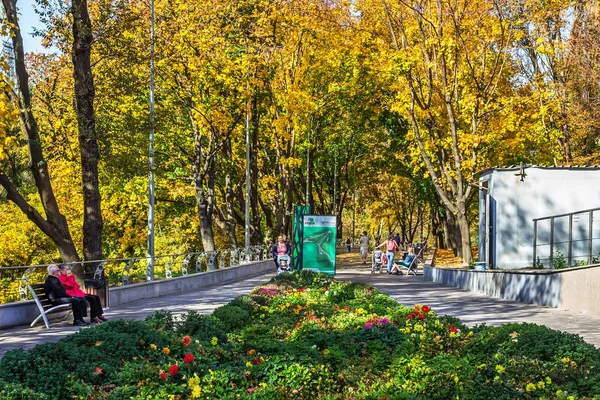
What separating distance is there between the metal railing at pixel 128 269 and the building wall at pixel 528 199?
992 centimetres

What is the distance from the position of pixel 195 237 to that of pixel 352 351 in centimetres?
4836

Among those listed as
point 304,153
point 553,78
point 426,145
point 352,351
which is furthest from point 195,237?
point 352,351

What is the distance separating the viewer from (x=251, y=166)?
1941 inches

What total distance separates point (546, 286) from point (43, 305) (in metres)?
11.1

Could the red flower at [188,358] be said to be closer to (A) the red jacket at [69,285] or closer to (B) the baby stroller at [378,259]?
(A) the red jacket at [69,285]

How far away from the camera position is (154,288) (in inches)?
1053

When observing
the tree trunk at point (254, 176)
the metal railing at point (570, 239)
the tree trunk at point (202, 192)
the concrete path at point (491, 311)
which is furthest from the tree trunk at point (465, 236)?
the tree trunk at point (254, 176)

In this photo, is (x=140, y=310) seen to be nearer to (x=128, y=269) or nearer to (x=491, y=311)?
(x=128, y=269)

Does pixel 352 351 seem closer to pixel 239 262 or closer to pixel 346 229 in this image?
pixel 239 262

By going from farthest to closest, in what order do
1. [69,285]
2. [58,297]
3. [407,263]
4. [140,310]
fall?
[407,263] → [140,310] → [69,285] → [58,297]

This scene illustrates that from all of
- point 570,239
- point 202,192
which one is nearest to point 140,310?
point 570,239

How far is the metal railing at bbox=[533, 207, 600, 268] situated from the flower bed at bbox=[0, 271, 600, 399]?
30.8 ft

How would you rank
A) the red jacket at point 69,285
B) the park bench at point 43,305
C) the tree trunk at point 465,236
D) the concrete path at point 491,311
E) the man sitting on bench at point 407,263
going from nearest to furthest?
the concrete path at point 491,311, the park bench at point 43,305, the red jacket at point 69,285, the tree trunk at point 465,236, the man sitting on bench at point 407,263

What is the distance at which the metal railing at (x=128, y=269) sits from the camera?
1848cm
